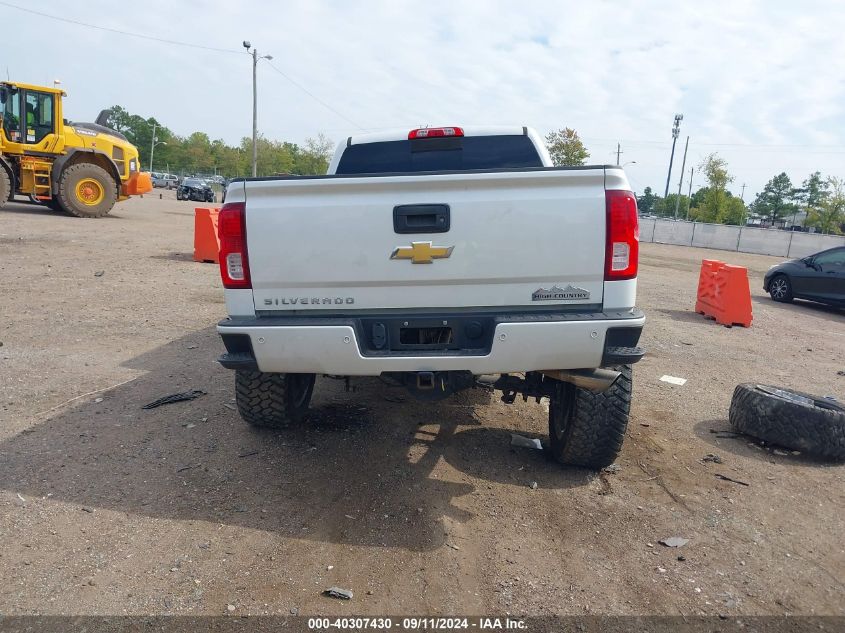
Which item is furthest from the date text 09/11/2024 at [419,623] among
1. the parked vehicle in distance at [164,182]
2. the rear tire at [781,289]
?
the parked vehicle in distance at [164,182]

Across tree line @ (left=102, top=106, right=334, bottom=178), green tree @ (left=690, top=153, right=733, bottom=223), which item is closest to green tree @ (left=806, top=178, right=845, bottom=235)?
green tree @ (left=690, top=153, right=733, bottom=223)

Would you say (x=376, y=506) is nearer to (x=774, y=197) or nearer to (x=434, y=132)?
(x=434, y=132)

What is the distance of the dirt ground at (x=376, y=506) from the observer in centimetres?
286

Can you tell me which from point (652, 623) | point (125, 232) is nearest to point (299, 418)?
point (652, 623)

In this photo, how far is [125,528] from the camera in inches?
130

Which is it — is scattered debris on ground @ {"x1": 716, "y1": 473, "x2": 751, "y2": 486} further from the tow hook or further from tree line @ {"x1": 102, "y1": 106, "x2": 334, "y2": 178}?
tree line @ {"x1": 102, "y1": 106, "x2": 334, "y2": 178}

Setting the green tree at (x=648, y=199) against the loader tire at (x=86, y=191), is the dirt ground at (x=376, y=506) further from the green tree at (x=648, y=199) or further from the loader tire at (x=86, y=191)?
the green tree at (x=648, y=199)

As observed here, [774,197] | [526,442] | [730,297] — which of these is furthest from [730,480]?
[774,197]

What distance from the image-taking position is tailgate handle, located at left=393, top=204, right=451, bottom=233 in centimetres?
329

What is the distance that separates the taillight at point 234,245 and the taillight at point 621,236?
6.44 ft

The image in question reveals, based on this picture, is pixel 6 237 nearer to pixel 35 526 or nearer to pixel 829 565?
pixel 35 526

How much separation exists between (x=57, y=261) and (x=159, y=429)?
8.57m

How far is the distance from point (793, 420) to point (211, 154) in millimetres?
96989

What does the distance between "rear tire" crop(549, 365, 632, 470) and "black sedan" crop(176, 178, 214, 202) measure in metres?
43.8
